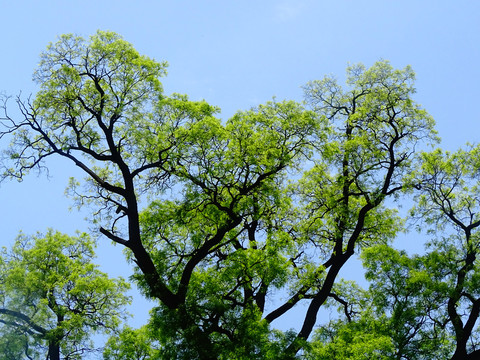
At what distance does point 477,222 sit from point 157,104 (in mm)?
12263

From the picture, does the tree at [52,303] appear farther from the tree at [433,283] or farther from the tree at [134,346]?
the tree at [433,283]

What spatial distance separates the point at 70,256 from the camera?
88.4 ft

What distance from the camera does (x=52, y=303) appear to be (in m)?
25.1

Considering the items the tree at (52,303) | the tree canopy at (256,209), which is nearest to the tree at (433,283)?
the tree canopy at (256,209)

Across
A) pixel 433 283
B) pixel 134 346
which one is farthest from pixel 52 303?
pixel 433 283

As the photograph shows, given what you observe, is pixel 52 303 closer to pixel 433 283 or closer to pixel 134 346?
pixel 134 346

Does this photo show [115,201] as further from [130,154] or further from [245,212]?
[245,212]

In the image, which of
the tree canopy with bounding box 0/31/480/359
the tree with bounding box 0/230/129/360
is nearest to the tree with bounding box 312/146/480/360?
the tree canopy with bounding box 0/31/480/359

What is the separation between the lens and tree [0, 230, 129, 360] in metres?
24.7

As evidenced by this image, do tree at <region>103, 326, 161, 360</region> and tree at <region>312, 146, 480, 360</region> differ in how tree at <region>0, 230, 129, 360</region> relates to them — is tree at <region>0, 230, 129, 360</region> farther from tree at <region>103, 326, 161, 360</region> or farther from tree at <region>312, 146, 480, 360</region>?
tree at <region>312, 146, 480, 360</region>

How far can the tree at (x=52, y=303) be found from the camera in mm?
24719

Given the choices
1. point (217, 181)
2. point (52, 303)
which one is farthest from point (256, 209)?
point (52, 303)

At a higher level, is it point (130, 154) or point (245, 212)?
point (130, 154)

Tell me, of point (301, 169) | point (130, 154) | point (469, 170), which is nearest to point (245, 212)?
point (301, 169)
